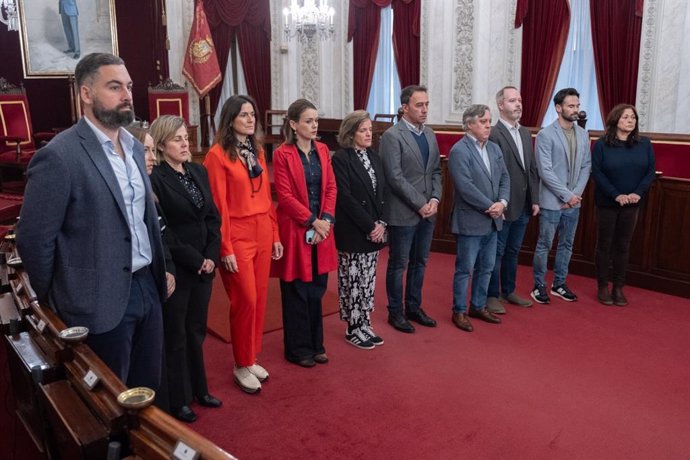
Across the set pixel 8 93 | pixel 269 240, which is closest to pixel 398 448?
pixel 269 240

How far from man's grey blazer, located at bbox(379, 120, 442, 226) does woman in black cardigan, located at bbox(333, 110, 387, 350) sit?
120mm

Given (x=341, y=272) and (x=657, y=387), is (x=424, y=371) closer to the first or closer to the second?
(x=341, y=272)

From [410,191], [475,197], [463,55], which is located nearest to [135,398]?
[410,191]

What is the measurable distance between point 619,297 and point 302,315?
2390mm

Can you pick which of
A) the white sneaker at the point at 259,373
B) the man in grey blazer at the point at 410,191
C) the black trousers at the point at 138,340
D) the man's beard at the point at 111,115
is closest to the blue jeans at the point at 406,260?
the man in grey blazer at the point at 410,191

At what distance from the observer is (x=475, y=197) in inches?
148

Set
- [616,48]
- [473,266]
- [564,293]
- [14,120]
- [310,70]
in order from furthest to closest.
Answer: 1. [310,70]
2. [14,120]
3. [616,48]
4. [564,293]
5. [473,266]

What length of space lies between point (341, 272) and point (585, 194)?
242 centimetres

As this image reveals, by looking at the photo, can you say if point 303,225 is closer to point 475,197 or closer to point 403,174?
point 403,174

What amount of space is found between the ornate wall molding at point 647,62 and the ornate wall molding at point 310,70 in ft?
16.5

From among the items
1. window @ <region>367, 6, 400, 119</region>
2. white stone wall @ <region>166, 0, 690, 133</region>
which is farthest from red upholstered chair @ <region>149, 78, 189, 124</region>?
window @ <region>367, 6, 400, 119</region>

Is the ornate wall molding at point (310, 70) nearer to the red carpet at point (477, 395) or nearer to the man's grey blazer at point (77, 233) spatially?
the red carpet at point (477, 395)

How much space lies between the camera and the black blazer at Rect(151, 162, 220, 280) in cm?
252

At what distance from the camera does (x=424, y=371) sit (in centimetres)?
330
